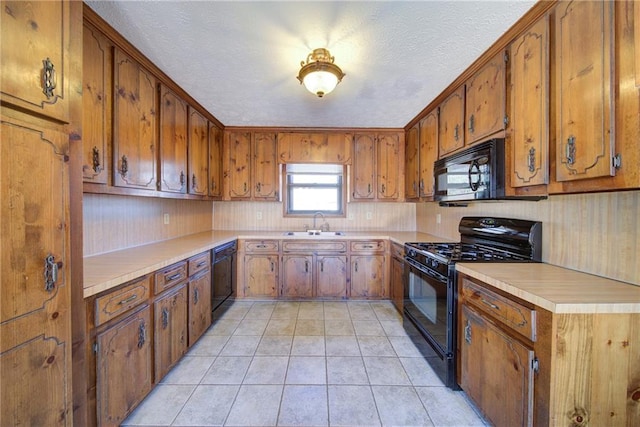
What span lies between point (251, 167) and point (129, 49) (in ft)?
6.42

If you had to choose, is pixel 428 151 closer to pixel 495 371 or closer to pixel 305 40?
pixel 305 40

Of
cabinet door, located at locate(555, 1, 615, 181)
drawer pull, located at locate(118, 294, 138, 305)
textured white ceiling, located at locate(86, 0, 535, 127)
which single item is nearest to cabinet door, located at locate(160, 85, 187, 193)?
textured white ceiling, located at locate(86, 0, 535, 127)

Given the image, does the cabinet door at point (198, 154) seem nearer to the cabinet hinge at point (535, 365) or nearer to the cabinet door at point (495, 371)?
the cabinet door at point (495, 371)

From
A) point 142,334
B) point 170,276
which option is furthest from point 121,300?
point 170,276

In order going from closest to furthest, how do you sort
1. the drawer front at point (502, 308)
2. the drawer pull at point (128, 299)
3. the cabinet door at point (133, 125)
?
A: 1. the drawer front at point (502, 308)
2. the drawer pull at point (128, 299)
3. the cabinet door at point (133, 125)

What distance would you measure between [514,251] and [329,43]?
6.45ft

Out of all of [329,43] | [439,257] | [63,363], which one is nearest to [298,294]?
[439,257]

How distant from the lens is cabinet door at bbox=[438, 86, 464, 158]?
2.23 metres

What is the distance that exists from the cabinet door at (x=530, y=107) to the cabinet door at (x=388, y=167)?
1.97 meters

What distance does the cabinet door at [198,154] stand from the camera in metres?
2.68

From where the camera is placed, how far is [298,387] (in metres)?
1.79

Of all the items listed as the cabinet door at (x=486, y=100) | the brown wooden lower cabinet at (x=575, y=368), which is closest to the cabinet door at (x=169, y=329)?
the brown wooden lower cabinet at (x=575, y=368)

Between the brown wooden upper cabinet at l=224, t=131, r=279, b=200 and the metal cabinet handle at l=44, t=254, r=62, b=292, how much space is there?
2711 millimetres

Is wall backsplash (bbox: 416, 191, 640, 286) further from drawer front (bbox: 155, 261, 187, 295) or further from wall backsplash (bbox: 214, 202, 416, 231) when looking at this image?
drawer front (bbox: 155, 261, 187, 295)
